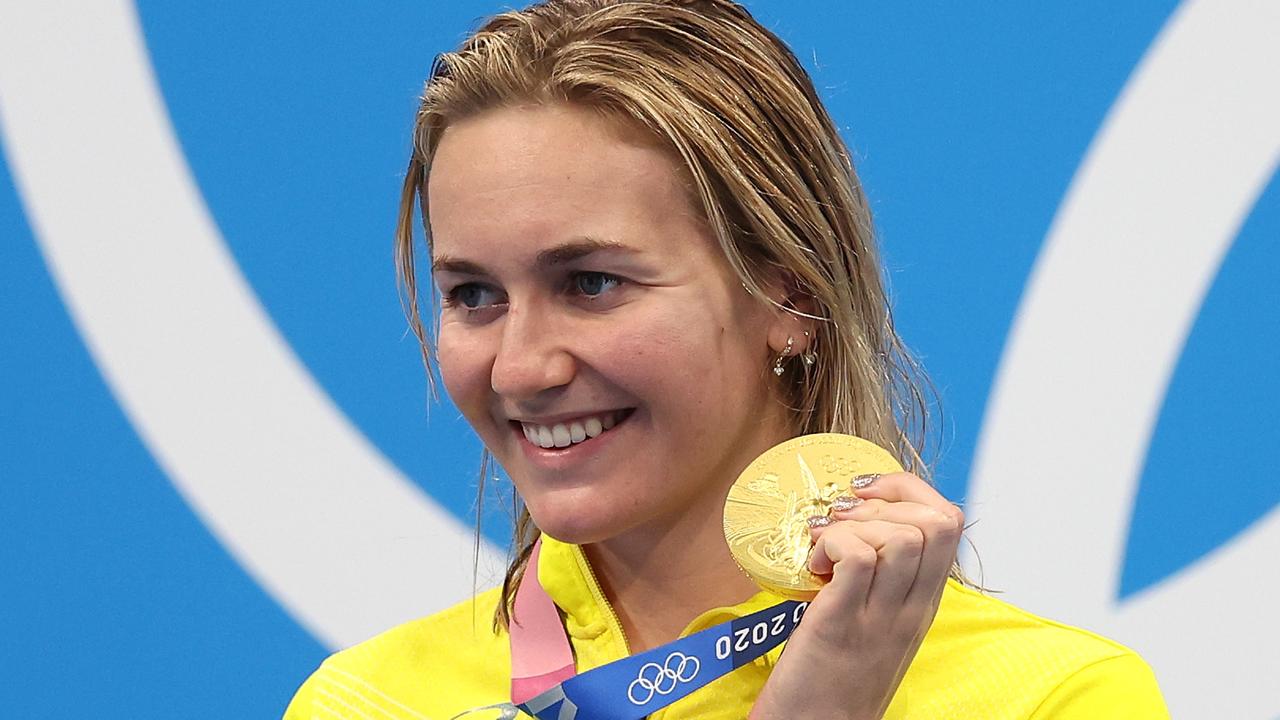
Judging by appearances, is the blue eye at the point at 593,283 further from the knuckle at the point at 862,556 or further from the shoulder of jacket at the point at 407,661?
the shoulder of jacket at the point at 407,661

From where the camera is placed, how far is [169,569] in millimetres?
2154

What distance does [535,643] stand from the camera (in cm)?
150

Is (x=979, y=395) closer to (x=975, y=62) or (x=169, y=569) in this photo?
(x=975, y=62)

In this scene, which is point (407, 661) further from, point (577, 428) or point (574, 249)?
point (574, 249)

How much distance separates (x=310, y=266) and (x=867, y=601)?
119 centimetres

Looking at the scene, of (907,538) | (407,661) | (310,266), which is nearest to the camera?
(907,538)

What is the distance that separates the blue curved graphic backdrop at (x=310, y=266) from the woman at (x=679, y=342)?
0.54 m

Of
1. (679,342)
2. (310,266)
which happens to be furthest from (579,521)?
(310,266)

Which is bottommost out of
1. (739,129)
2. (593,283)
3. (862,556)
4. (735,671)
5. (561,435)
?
(735,671)

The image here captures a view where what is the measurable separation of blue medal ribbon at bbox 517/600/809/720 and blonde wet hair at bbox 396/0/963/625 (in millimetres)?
225

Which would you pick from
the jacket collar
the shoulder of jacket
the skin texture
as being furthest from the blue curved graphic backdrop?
the skin texture

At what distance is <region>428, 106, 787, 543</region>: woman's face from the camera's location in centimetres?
130

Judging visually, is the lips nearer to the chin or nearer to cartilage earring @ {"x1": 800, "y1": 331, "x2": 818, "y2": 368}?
the chin

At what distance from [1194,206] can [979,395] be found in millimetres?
352
